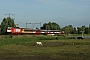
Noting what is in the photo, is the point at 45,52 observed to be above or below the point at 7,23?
below

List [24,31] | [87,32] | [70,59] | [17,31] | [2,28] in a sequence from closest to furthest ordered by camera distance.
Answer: [70,59], [17,31], [24,31], [2,28], [87,32]

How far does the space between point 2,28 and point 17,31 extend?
835 inches

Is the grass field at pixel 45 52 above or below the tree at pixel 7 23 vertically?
below

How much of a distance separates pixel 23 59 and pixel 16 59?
73 cm

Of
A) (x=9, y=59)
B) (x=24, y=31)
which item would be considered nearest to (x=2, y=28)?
(x=24, y=31)

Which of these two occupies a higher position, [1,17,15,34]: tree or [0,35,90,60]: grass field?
[1,17,15,34]: tree

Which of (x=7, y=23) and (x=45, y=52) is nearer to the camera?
(x=45, y=52)

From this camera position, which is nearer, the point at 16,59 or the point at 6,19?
the point at 16,59

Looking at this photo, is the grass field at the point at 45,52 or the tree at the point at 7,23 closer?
the grass field at the point at 45,52

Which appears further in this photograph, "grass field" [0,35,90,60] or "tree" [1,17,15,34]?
"tree" [1,17,15,34]

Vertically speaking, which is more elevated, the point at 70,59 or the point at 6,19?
the point at 6,19

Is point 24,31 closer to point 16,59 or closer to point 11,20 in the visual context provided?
point 11,20

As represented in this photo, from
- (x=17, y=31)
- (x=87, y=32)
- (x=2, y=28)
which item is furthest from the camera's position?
(x=87, y=32)

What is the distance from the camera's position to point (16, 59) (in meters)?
21.7
